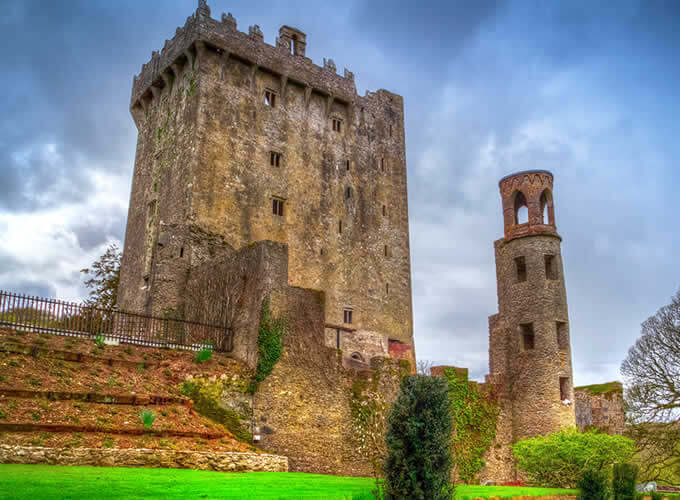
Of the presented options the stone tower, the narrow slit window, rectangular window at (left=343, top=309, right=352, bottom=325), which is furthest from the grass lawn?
the narrow slit window

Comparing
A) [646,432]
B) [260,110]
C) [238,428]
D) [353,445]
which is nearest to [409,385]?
[238,428]

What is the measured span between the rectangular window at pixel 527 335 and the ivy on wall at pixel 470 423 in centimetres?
310

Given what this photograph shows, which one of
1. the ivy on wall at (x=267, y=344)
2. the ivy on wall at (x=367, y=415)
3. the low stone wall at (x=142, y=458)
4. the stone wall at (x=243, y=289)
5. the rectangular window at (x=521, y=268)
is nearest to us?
the low stone wall at (x=142, y=458)

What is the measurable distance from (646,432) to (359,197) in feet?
61.9

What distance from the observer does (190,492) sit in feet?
34.5

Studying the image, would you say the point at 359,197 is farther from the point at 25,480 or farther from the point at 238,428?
the point at 25,480

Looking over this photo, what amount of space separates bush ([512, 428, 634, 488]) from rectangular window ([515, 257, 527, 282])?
948 centimetres

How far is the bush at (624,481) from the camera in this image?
18.1 m

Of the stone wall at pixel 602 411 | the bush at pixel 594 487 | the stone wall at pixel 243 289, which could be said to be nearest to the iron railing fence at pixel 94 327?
the stone wall at pixel 243 289

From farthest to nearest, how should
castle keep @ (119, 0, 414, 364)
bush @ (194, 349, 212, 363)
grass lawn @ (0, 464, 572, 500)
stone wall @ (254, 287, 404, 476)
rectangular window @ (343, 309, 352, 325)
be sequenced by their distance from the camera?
rectangular window @ (343, 309, 352, 325) → castle keep @ (119, 0, 414, 364) → stone wall @ (254, 287, 404, 476) → bush @ (194, 349, 212, 363) → grass lawn @ (0, 464, 572, 500)

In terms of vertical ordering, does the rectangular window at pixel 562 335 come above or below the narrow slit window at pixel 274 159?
below

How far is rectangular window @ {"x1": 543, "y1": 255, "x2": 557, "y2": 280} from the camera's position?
3102 centimetres

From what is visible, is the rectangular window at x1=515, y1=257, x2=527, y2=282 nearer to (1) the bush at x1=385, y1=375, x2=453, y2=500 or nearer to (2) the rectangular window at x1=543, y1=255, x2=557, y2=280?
(2) the rectangular window at x1=543, y1=255, x2=557, y2=280

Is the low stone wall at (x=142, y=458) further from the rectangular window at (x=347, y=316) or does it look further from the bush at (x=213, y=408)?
the rectangular window at (x=347, y=316)
